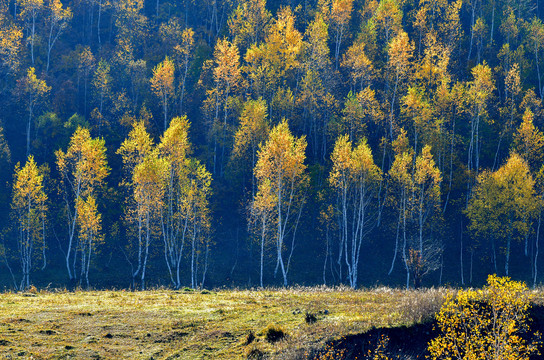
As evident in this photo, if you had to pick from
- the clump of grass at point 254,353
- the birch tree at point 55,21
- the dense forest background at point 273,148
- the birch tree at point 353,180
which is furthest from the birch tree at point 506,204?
the birch tree at point 55,21

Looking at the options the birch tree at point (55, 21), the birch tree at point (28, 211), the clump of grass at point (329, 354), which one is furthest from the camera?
the birch tree at point (55, 21)

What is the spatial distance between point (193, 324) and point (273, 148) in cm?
3070

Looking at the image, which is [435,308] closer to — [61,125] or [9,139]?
[61,125]

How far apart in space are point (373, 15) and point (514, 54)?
75.2ft

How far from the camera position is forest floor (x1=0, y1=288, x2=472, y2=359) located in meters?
19.9

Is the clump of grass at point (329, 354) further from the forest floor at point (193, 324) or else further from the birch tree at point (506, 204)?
the birch tree at point (506, 204)

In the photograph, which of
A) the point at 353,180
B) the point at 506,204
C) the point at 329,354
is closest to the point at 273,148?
the point at 353,180

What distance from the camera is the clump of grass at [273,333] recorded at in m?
20.8

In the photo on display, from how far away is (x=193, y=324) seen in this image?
23266 mm

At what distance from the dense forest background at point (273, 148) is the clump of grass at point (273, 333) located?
2097cm

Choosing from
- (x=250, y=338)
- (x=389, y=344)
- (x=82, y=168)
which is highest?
(x=82, y=168)

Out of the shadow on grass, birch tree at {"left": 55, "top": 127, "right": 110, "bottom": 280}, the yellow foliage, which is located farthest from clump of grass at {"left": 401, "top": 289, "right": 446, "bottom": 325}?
birch tree at {"left": 55, "top": 127, "right": 110, "bottom": 280}

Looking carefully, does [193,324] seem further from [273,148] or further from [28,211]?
[28,211]

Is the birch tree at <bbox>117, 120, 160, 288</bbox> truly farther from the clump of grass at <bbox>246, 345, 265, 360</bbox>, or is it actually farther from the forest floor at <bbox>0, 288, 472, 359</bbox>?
the clump of grass at <bbox>246, 345, 265, 360</bbox>
